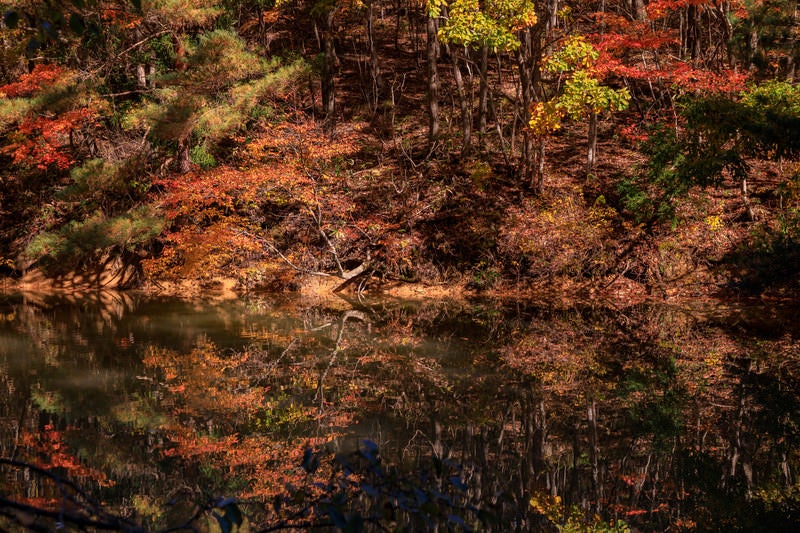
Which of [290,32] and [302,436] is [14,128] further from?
[302,436]

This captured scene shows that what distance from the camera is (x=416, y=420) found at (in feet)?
26.2

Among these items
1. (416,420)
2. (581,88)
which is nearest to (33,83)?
(581,88)

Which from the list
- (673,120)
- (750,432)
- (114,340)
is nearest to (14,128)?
(114,340)

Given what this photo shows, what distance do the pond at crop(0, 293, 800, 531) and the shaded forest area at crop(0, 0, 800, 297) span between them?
3.18 m

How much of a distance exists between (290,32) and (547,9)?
48.0ft

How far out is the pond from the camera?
542 cm

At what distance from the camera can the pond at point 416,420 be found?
5418 mm

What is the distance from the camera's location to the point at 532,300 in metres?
16.8

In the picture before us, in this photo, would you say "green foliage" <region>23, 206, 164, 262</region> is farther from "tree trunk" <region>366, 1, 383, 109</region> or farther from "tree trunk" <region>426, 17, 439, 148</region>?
"tree trunk" <region>366, 1, 383, 109</region>

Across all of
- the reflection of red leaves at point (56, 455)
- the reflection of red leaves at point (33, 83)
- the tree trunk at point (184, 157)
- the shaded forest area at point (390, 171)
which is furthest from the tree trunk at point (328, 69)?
the reflection of red leaves at point (56, 455)

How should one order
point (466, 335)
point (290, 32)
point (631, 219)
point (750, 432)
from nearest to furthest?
point (750, 432) < point (466, 335) < point (631, 219) < point (290, 32)

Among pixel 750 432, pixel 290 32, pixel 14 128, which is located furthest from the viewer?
pixel 290 32

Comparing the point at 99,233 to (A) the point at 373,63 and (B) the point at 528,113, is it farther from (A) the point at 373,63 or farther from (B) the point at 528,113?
(B) the point at 528,113

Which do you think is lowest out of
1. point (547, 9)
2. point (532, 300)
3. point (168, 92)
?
point (532, 300)
